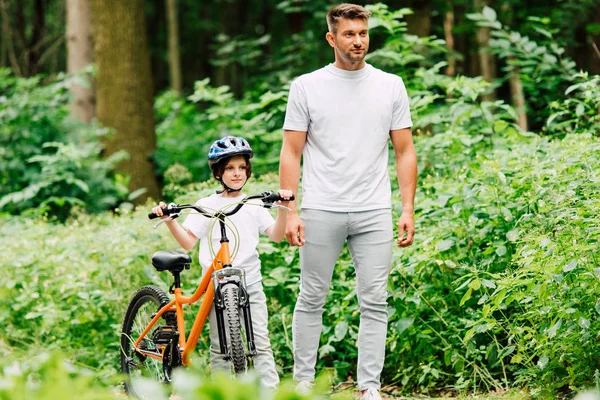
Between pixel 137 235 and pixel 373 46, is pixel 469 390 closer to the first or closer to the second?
pixel 137 235

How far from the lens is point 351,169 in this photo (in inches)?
196

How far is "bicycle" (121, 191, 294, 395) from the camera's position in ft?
15.0

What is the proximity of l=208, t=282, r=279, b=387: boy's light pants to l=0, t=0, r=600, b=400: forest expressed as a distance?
0.40 feet

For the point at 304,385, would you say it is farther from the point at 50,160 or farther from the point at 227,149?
the point at 50,160

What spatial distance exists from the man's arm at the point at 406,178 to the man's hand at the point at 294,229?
0.59 meters

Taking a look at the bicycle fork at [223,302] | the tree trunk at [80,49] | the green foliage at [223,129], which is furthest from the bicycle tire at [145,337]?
the tree trunk at [80,49]

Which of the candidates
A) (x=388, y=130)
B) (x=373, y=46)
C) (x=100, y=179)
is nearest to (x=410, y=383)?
(x=388, y=130)

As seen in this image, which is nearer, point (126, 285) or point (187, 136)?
point (126, 285)

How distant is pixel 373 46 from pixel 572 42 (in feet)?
11.8

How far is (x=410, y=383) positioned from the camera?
5887mm

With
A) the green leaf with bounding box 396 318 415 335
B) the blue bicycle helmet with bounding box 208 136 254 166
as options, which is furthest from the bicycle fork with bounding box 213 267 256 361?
the green leaf with bounding box 396 318 415 335

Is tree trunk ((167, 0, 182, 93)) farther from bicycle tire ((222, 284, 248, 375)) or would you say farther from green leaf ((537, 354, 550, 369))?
green leaf ((537, 354, 550, 369))

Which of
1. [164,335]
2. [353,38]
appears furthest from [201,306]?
[353,38]

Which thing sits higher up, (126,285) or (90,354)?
(126,285)
